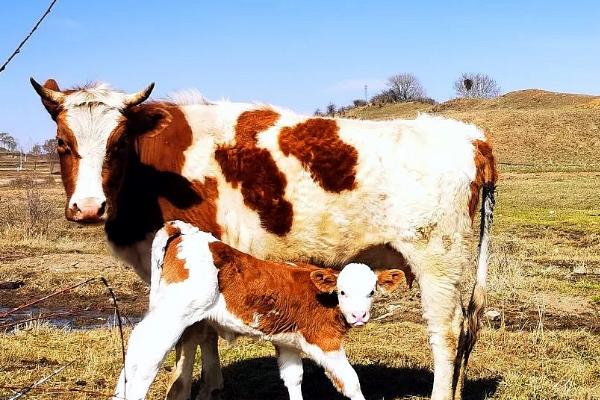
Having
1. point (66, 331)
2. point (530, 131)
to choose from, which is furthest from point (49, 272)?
point (530, 131)

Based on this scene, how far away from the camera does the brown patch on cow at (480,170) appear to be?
695 centimetres

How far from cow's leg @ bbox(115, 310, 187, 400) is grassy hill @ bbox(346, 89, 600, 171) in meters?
46.7

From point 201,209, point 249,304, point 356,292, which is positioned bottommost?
point 249,304

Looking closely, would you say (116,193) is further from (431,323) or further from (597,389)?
(597,389)

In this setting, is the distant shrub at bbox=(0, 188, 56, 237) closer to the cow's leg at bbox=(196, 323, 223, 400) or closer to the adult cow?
the cow's leg at bbox=(196, 323, 223, 400)

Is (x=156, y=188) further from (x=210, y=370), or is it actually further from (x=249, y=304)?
(x=210, y=370)

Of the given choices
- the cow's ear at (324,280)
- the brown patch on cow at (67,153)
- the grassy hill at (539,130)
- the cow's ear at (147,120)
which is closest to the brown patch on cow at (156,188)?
the cow's ear at (147,120)

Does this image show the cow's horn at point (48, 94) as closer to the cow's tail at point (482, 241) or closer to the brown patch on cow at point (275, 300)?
the brown patch on cow at point (275, 300)

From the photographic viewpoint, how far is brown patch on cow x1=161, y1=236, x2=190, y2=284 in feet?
17.7

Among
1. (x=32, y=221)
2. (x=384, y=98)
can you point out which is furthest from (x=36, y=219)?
(x=384, y=98)

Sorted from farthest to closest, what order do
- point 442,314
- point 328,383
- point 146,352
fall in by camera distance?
point 328,383 → point 442,314 → point 146,352

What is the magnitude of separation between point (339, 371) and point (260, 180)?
190 centimetres

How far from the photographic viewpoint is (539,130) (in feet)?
224

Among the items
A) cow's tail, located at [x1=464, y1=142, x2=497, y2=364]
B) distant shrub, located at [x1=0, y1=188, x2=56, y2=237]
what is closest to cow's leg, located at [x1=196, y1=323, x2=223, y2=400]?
cow's tail, located at [x1=464, y1=142, x2=497, y2=364]
